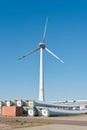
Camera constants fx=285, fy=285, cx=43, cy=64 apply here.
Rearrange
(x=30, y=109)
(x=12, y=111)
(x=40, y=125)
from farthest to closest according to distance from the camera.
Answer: (x=30, y=109) < (x=12, y=111) < (x=40, y=125)

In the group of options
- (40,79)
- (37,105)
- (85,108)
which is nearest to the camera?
(40,79)

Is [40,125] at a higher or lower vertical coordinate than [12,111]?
lower

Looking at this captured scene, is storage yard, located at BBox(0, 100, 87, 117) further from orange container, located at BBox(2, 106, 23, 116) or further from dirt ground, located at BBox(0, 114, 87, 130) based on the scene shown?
dirt ground, located at BBox(0, 114, 87, 130)

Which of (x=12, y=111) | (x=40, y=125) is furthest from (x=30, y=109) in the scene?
(x=40, y=125)

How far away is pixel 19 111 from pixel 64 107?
38652 millimetres

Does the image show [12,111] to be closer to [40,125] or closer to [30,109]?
[30,109]

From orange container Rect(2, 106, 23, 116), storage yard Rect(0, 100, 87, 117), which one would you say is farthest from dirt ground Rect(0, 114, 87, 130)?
storage yard Rect(0, 100, 87, 117)

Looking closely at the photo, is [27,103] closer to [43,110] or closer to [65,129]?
[43,110]

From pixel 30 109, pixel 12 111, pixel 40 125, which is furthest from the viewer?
pixel 30 109

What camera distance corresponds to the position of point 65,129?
152 ft

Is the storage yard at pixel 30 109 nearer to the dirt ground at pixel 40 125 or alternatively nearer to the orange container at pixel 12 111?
the orange container at pixel 12 111

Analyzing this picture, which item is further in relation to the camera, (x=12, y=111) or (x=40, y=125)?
(x=12, y=111)

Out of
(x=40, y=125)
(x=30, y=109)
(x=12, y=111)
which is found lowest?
(x=40, y=125)

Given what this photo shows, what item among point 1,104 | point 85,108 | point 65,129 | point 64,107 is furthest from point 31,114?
point 65,129
